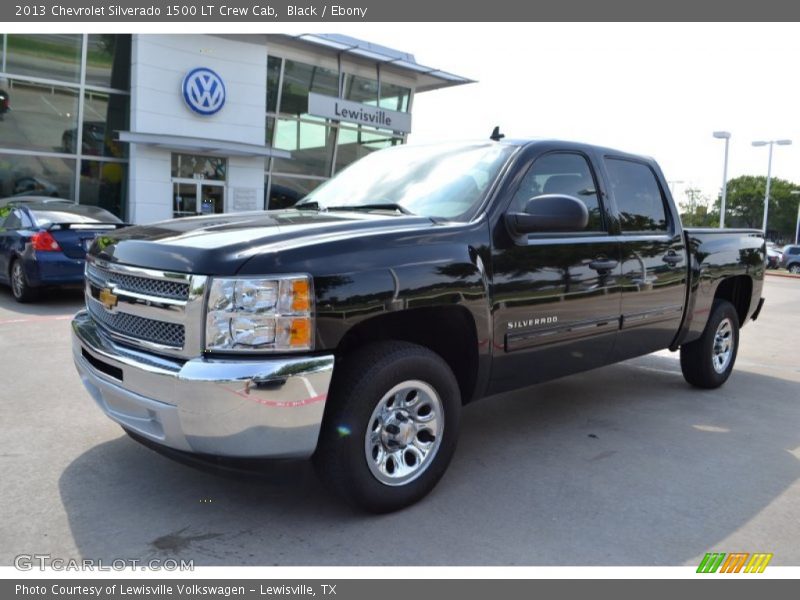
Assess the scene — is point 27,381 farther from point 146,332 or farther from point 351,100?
point 351,100

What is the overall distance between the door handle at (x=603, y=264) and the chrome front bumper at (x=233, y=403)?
2.11 metres

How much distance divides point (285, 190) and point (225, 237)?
21.7 m

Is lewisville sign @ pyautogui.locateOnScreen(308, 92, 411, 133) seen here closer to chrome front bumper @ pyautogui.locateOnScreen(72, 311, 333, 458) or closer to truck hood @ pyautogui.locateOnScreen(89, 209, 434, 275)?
truck hood @ pyautogui.locateOnScreen(89, 209, 434, 275)

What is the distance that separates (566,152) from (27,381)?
14.7 feet

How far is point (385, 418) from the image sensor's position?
3266mm

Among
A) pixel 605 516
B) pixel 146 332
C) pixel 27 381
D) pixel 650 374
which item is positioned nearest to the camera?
pixel 146 332

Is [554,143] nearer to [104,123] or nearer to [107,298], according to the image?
[107,298]

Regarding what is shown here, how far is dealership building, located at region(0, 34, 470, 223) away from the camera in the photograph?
18.9m

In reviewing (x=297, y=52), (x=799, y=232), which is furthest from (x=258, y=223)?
(x=799, y=232)

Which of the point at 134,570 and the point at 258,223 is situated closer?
the point at 134,570

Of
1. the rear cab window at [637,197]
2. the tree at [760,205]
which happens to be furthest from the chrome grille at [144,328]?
the tree at [760,205]

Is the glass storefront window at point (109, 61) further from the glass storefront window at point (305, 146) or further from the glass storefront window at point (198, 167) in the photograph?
the glass storefront window at point (305, 146)

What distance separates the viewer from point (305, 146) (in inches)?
977

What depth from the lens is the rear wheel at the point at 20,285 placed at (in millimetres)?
9547
